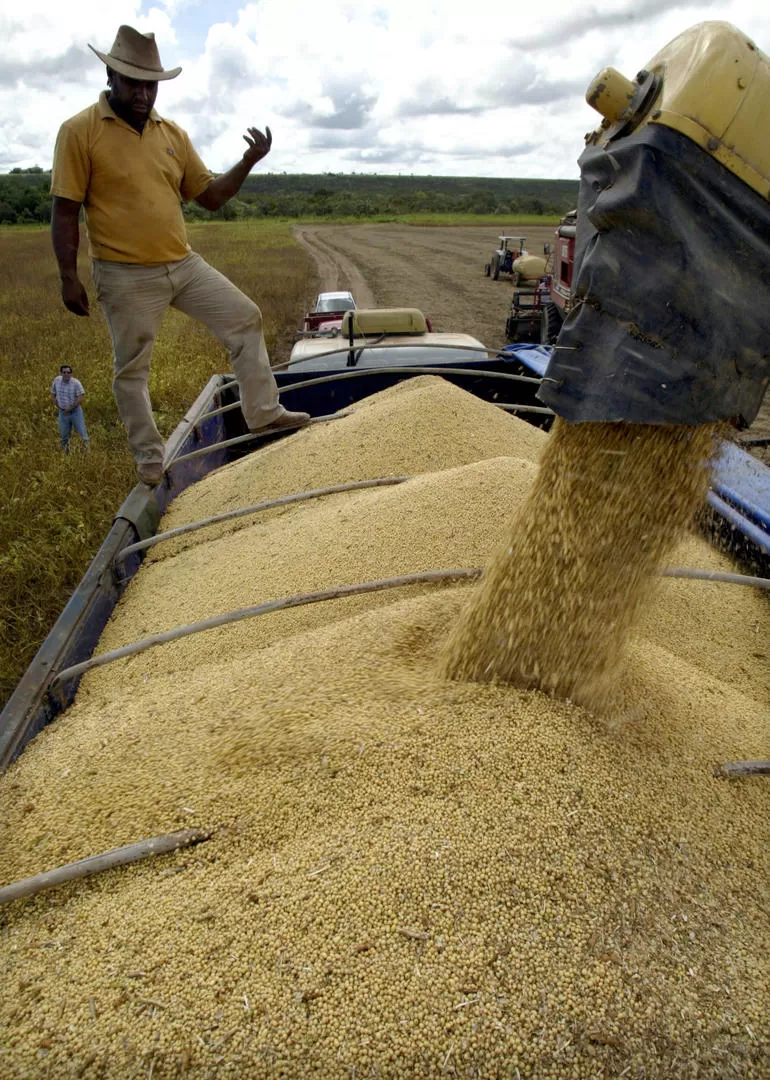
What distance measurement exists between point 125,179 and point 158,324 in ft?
1.96

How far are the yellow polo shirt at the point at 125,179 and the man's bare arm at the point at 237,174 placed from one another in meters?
0.11

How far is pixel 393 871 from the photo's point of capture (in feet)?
4.20

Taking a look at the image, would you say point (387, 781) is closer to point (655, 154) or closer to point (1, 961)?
point (1, 961)

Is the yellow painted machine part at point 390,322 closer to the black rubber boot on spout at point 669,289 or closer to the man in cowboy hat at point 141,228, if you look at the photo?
the man in cowboy hat at point 141,228

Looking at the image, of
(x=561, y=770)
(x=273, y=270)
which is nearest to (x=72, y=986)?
(x=561, y=770)

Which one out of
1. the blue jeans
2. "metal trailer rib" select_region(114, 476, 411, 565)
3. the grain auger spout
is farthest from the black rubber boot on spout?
the blue jeans

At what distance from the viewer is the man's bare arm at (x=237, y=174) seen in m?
3.08

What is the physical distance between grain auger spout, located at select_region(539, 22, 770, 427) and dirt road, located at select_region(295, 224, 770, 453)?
4.80 meters

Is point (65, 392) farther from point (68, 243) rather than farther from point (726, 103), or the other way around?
point (726, 103)

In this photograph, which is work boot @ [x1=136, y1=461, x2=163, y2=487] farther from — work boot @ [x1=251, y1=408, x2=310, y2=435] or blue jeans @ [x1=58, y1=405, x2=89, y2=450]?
blue jeans @ [x1=58, y1=405, x2=89, y2=450]

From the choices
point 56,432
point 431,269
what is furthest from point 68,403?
point 431,269

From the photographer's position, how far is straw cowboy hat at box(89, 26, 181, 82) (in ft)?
8.37

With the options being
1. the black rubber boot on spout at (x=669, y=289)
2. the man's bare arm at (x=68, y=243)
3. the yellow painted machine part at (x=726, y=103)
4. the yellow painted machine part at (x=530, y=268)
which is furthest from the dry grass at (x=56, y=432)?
the yellow painted machine part at (x=530, y=268)

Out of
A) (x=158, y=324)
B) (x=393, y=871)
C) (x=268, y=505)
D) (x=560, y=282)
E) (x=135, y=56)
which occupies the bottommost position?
(x=393, y=871)
